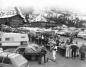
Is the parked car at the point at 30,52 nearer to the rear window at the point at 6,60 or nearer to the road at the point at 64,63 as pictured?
the road at the point at 64,63

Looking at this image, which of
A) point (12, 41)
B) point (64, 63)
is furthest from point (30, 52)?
point (12, 41)

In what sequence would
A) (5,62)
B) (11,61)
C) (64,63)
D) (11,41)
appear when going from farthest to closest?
(11,41), (64,63), (5,62), (11,61)

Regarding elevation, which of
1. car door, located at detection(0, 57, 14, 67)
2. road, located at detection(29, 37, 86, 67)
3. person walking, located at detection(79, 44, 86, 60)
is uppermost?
car door, located at detection(0, 57, 14, 67)

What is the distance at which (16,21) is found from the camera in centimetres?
3722

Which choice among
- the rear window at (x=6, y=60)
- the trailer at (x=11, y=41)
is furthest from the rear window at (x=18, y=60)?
the trailer at (x=11, y=41)

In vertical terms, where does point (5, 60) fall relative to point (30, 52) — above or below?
above

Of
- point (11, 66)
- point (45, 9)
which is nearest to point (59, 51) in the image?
point (11, 66)

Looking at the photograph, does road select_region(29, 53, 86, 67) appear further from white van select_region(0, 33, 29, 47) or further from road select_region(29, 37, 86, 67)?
white van select_region(0, 33, 29, 47)

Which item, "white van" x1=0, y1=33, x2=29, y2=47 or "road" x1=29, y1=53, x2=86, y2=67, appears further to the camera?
"white van" x1=0, y1=33, x2=29, y2=47

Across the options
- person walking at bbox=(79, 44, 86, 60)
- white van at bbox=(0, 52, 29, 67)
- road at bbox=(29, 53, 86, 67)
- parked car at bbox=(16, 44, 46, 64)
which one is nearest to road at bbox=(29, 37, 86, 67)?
road at bbox=(29, 53, 86, 67)

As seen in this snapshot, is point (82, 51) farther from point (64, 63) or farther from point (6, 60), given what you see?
point (6, 60)

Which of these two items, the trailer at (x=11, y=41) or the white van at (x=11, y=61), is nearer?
the white van at (x=11, y=61)

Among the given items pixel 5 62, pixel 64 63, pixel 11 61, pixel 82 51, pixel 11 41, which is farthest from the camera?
pixel 11 41

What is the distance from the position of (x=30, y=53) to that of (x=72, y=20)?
2781cm
